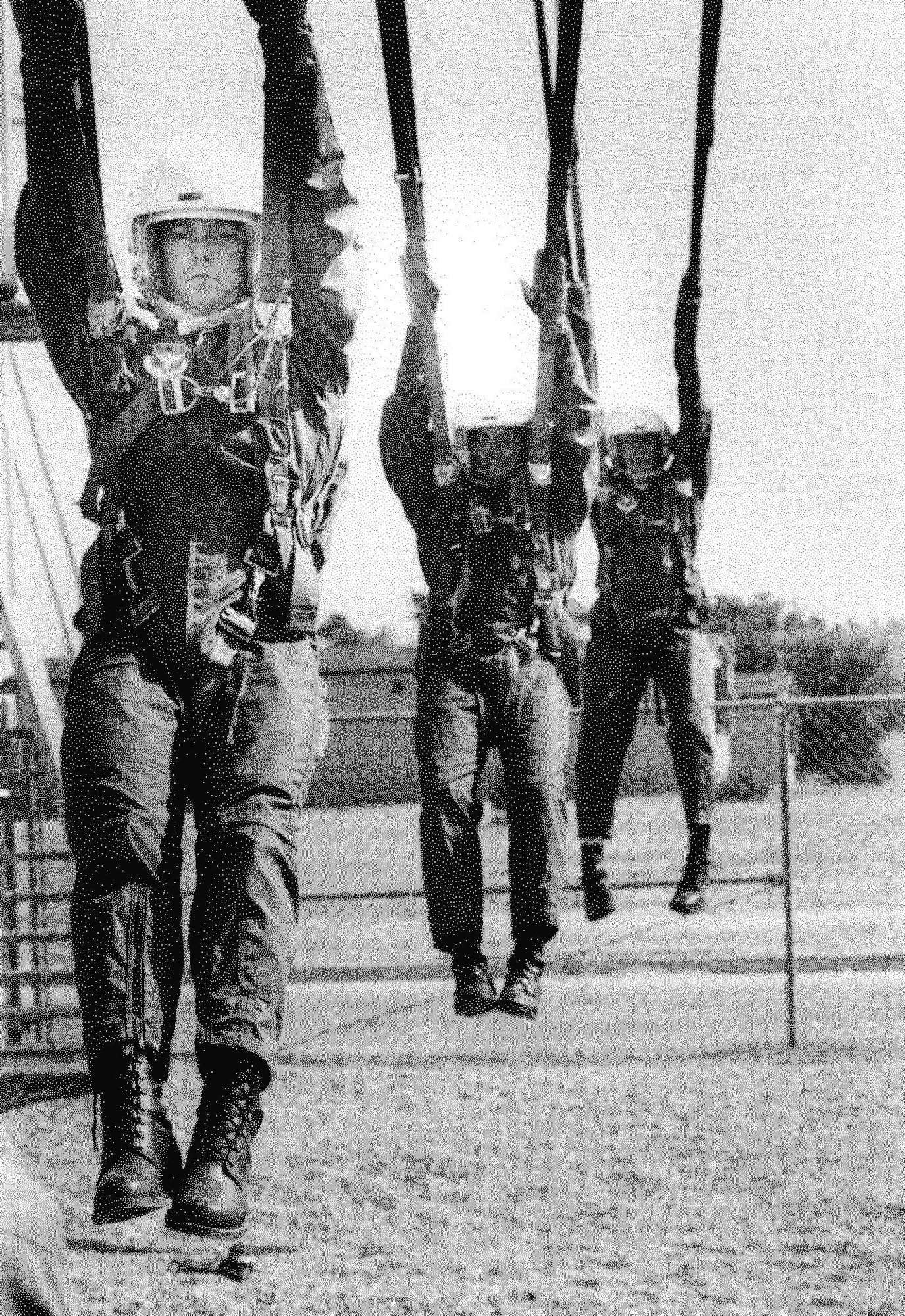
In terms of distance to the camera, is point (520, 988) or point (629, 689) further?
point (629, 689)

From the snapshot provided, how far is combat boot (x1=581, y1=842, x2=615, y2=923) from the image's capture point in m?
7.34

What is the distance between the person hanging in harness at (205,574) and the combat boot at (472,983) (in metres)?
1.72

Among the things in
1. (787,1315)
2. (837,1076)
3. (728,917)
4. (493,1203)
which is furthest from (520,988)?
(728,917)

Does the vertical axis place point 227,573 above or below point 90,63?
below

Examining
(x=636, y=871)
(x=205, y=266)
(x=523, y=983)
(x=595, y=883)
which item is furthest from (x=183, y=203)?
(x=636, y=871)

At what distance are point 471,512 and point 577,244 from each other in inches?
37.2

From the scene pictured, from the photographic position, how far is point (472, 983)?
5.64 metres

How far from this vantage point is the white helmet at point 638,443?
683 centimetres

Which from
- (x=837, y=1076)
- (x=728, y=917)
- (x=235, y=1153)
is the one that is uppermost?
(x=235, y=1153)

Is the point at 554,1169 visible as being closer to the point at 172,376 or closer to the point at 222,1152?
the point at 222,1152

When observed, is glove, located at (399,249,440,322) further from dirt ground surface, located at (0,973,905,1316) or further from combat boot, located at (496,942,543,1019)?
dirt ground surface, located at (0,973,905,1316)

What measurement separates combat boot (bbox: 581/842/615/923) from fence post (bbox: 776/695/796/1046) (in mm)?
2982

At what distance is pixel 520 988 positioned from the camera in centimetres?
567

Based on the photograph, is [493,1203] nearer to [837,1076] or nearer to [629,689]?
[837,1076]
